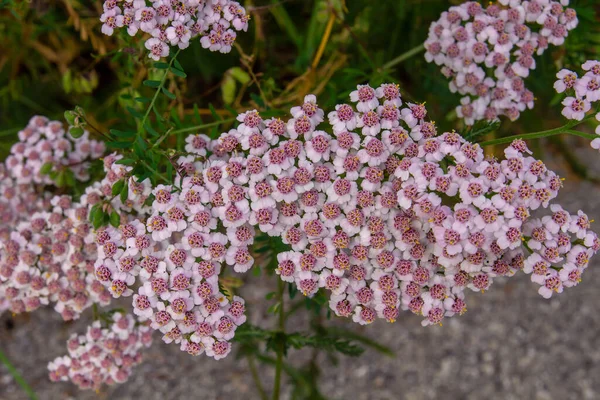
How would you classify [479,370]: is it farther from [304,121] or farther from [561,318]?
[304,121]

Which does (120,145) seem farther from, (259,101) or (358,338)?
(358,338)

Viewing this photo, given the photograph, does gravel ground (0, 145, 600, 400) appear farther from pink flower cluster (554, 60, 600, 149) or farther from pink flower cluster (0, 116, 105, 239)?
pink flower cluster (554, 60, 600, 149)

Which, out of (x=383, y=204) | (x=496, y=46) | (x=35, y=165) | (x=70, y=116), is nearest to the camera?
(x=383, y=204)

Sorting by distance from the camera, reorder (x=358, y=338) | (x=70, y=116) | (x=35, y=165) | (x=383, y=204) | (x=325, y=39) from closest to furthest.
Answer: (x=383, y=204) → (x=70, y=116) → (x=35, y=165) → (x=325, y=39) → (x=358, y=338)

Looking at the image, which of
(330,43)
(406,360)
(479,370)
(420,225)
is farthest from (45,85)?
(479,370)

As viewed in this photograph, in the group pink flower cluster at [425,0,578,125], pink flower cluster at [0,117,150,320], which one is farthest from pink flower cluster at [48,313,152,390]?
pink flower cluster at [425,0,578,125]

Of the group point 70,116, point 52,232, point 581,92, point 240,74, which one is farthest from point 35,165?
point 581,92
